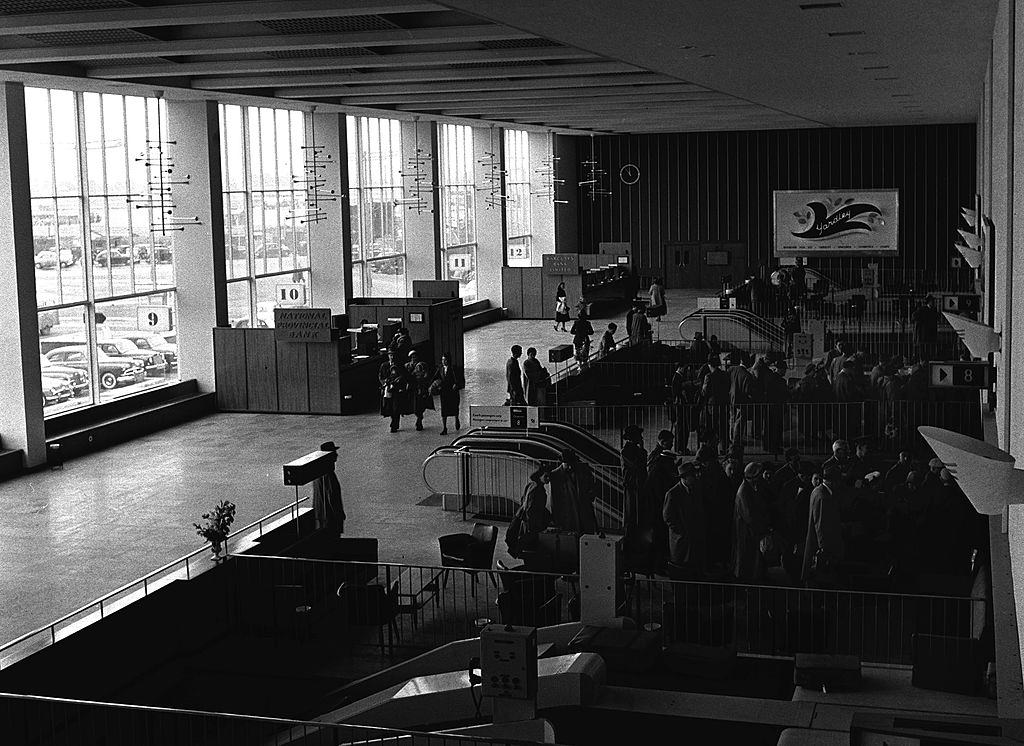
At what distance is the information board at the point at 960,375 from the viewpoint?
37.2 feet

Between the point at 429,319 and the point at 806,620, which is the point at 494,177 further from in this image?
the point at 806,620

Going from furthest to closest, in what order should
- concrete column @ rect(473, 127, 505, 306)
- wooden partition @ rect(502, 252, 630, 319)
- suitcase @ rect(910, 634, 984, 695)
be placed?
concrete column @ rect(473, 127, 505, 306), wooden partition @ rect(502, 252, 630, 319), suitcase @ rect(910, 634, 984, 695)

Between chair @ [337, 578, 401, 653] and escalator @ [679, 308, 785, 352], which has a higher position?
escalator @ [679, 308, 785, 352]

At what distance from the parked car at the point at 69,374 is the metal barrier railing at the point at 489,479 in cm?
925

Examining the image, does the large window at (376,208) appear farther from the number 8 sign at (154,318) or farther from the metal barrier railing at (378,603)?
the metal barrier railing at (378,603)

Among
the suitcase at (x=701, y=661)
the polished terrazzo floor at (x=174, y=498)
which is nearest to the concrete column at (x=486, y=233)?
the polished terrazzo floor at (x=174, y=498)

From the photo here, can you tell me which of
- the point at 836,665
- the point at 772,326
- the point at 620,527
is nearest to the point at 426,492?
the point at 620,527

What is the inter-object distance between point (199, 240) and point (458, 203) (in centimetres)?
1856

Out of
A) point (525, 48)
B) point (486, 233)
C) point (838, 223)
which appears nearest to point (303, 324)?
point (525, 48)

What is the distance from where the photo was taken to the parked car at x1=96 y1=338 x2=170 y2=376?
25492 millimetres

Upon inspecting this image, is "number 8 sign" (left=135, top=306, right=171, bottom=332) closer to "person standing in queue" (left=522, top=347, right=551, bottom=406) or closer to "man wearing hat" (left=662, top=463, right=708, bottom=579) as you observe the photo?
"person standing in queue" (left=522, top=347, right=551, bottom=406)

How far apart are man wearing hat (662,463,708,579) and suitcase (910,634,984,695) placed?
3292 millimetres

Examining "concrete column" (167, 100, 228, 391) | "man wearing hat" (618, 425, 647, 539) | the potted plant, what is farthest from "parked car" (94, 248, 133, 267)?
"man wearing hat" (618, 425, 647, 539)

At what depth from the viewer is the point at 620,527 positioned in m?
17.5
